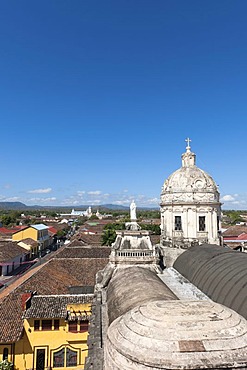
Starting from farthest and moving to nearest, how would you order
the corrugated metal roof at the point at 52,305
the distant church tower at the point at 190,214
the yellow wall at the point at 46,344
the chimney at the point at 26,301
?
1. the distant church tower at the point at 190,214
2. the chimney at the point at 26,301
3. the corrugated metal roof at the point at 52,305
4. the yellow wall at the point at 46,344

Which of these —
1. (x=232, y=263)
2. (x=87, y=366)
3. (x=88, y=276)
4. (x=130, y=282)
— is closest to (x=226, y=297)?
(x=232, y=263)

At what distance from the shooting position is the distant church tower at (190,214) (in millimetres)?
24969

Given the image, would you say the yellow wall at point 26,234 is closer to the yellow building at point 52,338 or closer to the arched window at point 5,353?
the yellow building at point 52,338

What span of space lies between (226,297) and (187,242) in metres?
11.7

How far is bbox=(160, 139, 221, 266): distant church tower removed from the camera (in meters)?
25.0

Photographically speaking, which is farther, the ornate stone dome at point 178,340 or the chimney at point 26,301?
the chimney at point 26,301

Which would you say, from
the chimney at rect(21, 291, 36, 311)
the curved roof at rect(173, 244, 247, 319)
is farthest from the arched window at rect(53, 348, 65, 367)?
the curved roof at rect(173, 244, 247, 319)

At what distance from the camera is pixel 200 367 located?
5.21 meters

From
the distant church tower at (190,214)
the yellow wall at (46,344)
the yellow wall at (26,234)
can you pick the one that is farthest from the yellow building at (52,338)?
the yellow wall at (26,234)

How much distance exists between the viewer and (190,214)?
25.1 metres

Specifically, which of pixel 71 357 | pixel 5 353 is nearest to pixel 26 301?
pixel 5 353

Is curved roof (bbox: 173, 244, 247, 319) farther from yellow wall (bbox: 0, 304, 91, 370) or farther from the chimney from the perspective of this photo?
the chimney

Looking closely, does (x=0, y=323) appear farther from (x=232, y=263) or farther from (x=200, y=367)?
(x=200, y=367)

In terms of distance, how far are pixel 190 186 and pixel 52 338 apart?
16805 mm
